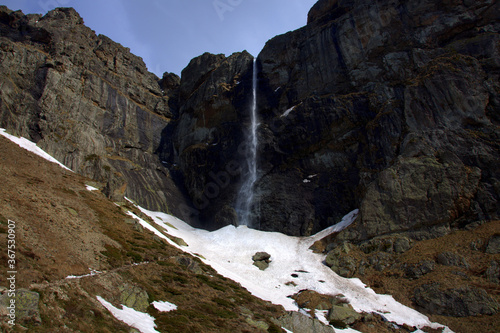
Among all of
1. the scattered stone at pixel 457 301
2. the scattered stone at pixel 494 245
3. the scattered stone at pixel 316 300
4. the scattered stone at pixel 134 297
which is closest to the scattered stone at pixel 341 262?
the scattered stone at pixel 316 300

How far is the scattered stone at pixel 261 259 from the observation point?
116 feet

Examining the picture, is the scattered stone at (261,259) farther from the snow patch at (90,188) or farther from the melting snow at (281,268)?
the snow patch at (90,188)

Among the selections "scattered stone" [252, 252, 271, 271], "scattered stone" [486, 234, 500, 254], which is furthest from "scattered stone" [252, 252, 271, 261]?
"scattered stone" [486, 234, 500, 254]

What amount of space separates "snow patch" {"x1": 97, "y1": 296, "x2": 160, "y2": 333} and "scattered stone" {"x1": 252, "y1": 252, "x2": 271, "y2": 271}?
77.0 feet

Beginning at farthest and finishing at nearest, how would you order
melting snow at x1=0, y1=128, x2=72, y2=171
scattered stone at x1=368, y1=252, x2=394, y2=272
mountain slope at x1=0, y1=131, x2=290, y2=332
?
melting snow at x1=0, y1=128, x2=72, y2=171
scattered stone at x1=368, y1=252, x2=394, y2=272
mountain slope at x1=0, y1=131, x2=290, y2=332

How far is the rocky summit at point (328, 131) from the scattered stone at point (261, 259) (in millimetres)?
6844

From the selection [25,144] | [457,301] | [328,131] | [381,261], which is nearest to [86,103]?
[25,144]

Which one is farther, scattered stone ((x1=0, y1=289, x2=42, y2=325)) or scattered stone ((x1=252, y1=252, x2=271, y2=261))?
scattered stone ((x1=252, y1=252, x2=271, y2=261))

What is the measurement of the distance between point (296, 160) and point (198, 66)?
129 feet

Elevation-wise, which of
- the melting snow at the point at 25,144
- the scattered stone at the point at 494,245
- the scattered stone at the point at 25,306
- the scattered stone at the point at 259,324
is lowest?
the scattered stone at the point at 259,324

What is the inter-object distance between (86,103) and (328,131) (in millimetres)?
43946

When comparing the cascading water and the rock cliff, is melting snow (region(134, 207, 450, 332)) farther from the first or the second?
the rock cliff

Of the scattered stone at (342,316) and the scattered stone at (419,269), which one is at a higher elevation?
the scattered stone at (419,269)

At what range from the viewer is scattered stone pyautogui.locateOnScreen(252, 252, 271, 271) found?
3550 cm
